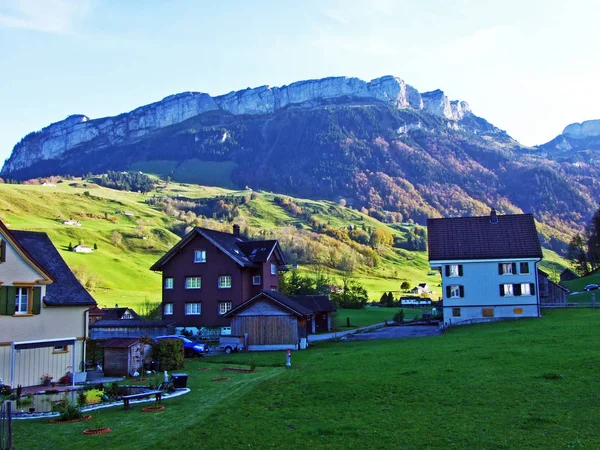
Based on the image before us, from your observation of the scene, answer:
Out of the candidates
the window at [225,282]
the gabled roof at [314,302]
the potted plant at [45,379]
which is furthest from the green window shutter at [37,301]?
the gabled roof at [314,302]

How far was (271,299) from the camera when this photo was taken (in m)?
49.7

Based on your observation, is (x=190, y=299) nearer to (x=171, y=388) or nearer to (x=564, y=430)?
(x=171, y=388)

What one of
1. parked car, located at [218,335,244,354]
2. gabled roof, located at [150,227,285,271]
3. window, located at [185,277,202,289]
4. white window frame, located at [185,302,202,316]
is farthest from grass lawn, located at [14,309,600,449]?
window, located at [185,277,202,289]

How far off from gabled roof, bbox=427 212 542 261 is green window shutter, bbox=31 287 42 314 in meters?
41.1

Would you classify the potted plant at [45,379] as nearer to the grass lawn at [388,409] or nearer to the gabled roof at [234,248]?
the grass lawn at [388,409]

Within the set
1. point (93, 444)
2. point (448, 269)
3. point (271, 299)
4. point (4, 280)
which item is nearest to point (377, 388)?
point (93, 444)

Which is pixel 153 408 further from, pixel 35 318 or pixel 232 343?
pixel 232 343

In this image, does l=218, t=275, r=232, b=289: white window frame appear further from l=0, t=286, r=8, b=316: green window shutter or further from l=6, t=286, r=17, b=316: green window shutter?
l=0, t=286, r=8, b=316: green window shutter

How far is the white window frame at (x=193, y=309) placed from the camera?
6412 centimetres

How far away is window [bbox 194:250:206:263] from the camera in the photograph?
64.3m

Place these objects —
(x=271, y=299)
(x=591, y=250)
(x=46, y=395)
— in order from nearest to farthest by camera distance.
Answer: (x=46, y=395) < (x=271, y=299) < (x=591, y=250)

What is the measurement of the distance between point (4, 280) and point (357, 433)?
21494mm

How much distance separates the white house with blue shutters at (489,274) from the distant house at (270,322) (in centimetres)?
1885

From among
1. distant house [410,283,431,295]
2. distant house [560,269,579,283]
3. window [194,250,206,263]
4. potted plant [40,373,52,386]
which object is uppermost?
window [194,250,206,263]
